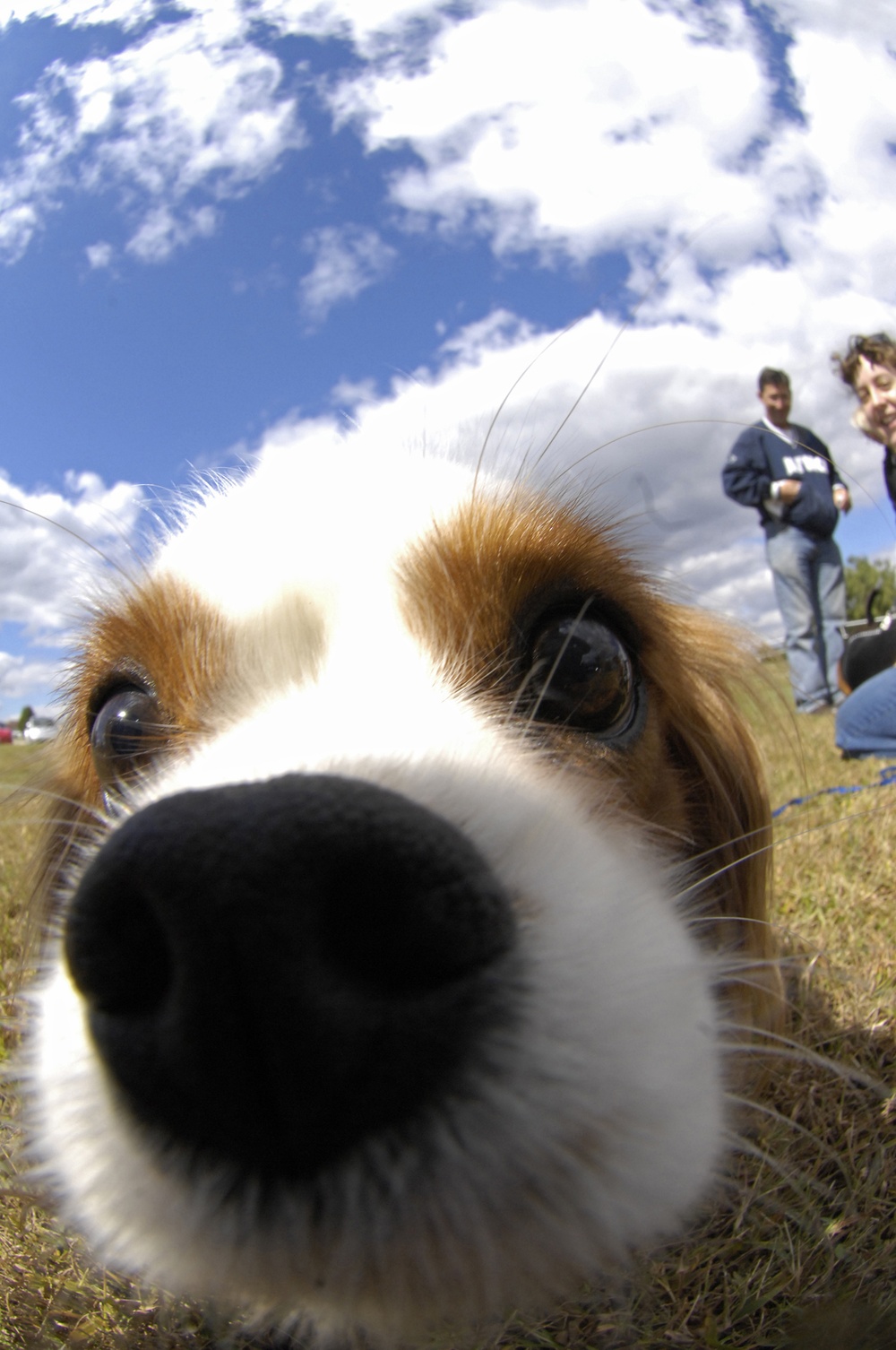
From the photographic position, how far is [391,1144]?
33.6 inches

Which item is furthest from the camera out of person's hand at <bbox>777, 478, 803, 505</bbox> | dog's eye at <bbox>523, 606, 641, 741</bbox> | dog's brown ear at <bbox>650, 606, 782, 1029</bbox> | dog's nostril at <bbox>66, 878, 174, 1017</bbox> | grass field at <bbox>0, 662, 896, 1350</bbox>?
person's hand at <bbox>777, 478, 803, 505</bbox>

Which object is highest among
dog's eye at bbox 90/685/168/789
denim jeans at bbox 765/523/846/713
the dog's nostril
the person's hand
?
the dog's nostril

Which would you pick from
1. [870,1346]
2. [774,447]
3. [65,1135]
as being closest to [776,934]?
[870,1346]

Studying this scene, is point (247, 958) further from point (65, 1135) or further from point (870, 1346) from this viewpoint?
point (870, 1346)

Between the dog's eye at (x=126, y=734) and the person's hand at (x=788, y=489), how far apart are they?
6.21 metres

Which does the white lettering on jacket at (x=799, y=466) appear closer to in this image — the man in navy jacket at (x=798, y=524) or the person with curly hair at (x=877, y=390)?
the man in navy jacket at (x=798, y=524)

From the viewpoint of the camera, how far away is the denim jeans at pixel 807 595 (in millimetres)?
8164

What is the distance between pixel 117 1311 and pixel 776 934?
77.5 inches

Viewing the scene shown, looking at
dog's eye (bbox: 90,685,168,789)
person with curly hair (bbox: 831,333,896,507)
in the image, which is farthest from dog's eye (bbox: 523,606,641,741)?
person with curly hair (bbox: 831,333,896,507)

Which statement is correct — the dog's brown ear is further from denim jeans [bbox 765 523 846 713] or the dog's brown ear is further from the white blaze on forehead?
denim jeans [bbox 765 523 846 713]

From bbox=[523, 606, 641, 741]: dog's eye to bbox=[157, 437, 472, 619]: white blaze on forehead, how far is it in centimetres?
35

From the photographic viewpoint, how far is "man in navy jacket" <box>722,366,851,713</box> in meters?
6.85

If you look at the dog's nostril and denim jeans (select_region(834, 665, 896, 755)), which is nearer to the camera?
the dog's nostril

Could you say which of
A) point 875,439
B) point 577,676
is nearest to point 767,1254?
point 577,676
